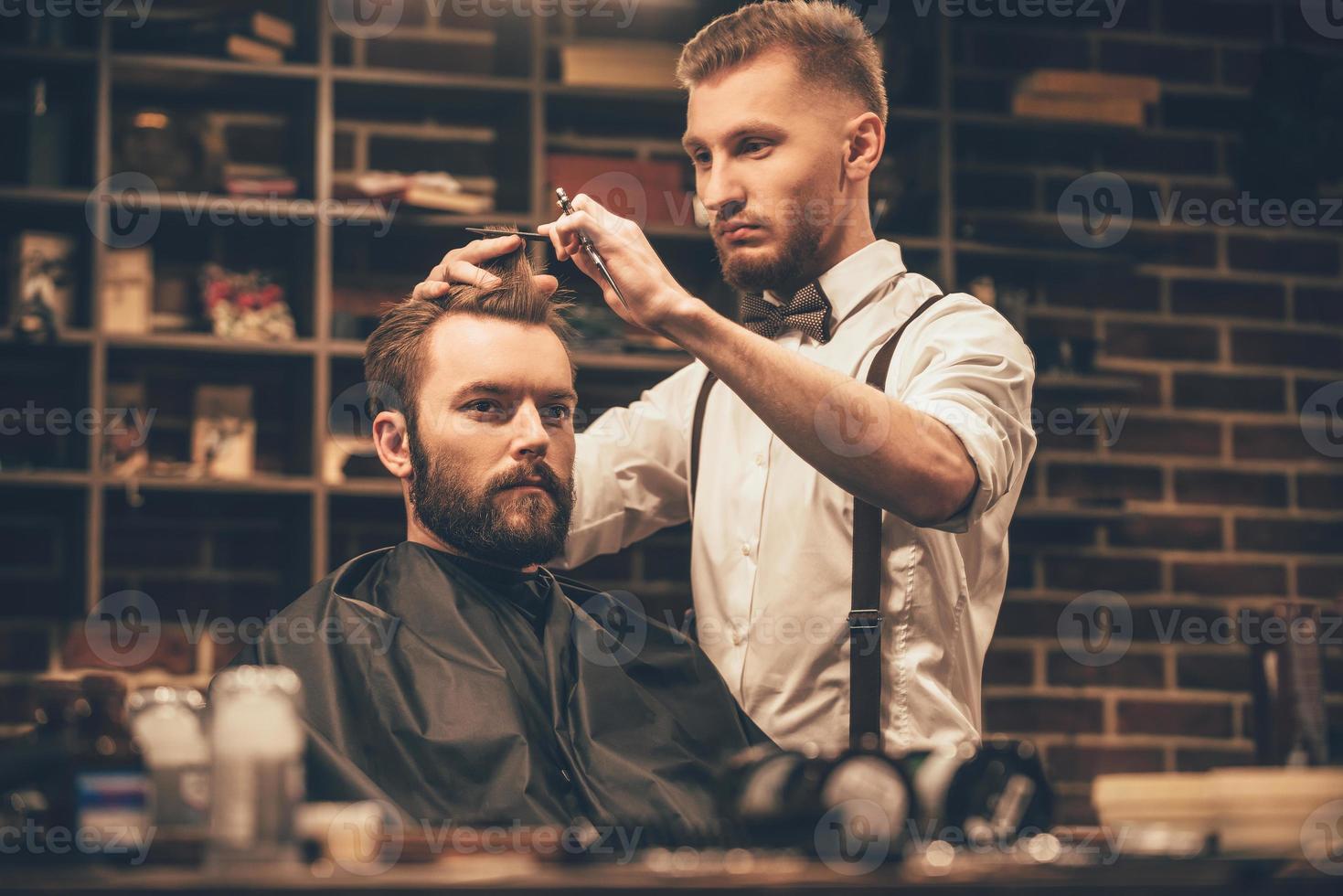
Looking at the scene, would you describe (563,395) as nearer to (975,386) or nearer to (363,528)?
(975,386)

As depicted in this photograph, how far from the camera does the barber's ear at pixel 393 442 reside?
2.35 meters

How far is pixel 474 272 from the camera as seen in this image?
92.9 inches

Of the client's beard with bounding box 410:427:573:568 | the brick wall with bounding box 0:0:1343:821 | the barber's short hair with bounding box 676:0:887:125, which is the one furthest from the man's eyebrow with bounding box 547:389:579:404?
the brick wall with bounding box 0:0:1343:821

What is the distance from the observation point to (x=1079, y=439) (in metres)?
4.10

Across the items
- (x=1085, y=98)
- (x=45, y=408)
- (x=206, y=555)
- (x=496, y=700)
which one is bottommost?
(x=496, y=700)

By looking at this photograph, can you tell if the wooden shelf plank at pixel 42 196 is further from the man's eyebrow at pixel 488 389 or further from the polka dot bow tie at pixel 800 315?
the polka dot bow tie at pixel 800 315

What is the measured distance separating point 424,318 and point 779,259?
0.56 m

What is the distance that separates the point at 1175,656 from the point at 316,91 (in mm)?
2667

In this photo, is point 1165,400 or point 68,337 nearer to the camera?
point 68,337

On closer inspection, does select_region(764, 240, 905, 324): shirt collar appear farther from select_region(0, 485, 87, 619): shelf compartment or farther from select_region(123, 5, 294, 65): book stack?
select_region(0, 485, 87, 619): shelf compartment

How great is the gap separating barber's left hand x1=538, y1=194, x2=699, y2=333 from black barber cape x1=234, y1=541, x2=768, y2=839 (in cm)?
52

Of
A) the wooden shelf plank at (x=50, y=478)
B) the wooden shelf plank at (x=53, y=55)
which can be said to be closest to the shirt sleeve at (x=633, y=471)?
the wooden shelf plank at (x=50, y=478)

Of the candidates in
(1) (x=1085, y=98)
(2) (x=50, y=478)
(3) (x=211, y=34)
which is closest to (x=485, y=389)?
(2) (x=50, y=478)

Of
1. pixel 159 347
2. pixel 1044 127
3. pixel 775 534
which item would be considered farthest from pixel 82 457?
pixel 1044 127
